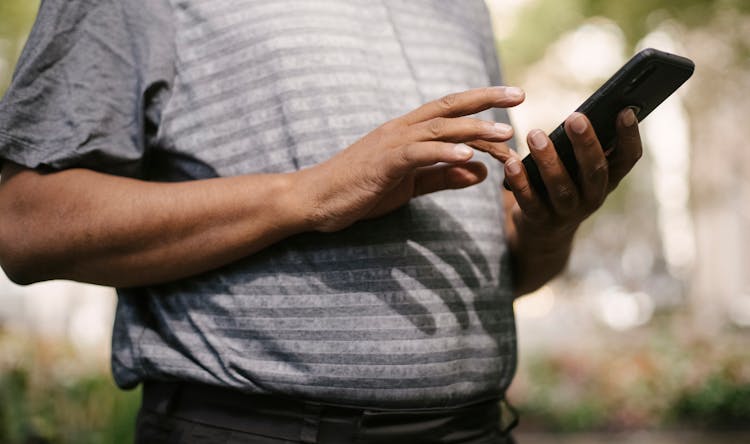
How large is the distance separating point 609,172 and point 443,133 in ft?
1.17

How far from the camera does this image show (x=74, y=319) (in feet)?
22.1

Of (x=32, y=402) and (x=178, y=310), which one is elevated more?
(x=178, y=310)

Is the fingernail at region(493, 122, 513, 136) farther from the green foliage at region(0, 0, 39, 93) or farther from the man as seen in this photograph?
the green foliage at region(0, 0, 39, 93)

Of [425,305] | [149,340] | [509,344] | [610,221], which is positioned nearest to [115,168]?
[149,340]

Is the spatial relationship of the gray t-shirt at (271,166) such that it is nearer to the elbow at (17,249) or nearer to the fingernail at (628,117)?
the elbow at (17,249)

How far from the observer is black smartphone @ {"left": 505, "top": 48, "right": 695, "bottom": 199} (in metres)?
1.04

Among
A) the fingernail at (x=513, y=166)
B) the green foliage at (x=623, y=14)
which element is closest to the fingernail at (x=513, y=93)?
the fingernail at (x=513, y=166)

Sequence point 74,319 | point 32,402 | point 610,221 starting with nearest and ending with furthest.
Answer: point 32,402 → point 74,319 → point 610,221

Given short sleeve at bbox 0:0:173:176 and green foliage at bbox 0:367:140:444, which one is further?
green foliage at bbox 0:367:140:444

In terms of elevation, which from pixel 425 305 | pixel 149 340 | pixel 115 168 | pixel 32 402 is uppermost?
pixel 425 305

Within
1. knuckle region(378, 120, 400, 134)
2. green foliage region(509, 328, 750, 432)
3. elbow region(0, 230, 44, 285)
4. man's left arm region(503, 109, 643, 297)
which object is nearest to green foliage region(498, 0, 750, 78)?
green foliage region(509, 328, 750, 432)

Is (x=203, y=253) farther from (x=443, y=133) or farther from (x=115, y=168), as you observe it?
(x=443, y=133)

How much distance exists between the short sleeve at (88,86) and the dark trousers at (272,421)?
382 millimetres

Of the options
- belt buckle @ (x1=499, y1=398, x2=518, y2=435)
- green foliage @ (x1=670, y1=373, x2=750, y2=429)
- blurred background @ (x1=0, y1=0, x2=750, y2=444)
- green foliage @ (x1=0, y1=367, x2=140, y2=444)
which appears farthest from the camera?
green foliage @ (x1=670, y1=373, x2=750, y2=429)
